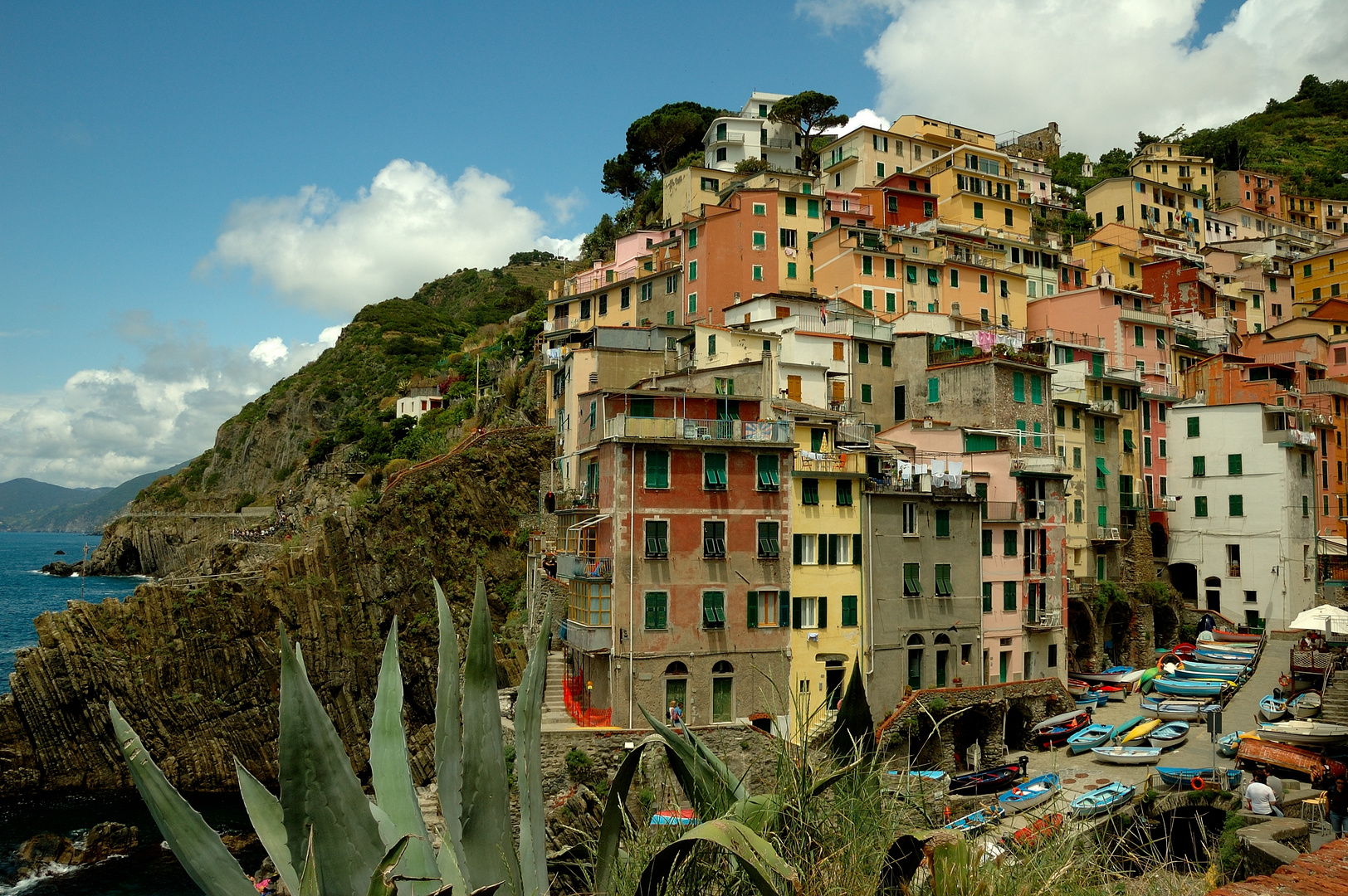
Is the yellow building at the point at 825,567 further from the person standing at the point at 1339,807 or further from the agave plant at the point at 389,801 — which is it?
the agave plant at the point at 389,801

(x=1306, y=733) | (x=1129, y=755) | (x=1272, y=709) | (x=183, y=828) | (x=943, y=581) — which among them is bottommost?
(x=1129, y=755)

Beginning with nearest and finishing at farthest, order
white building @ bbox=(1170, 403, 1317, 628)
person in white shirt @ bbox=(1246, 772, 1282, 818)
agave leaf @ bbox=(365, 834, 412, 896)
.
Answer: agave leaf @ bbox=(365, 834, 412, 896) < person in white shirt @ bbox=(1246, 772, 1282, 818) < white building @ bbox=(1170, 403, 1317, 628)

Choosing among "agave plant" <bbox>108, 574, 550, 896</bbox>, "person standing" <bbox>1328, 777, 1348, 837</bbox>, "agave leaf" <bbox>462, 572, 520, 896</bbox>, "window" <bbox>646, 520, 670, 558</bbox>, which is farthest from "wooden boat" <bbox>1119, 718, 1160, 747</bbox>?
"agave leaf" <bbox>462, 572, 520, 896</bbox>

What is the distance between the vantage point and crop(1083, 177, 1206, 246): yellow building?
77312mm

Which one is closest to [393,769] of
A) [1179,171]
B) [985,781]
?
[985,781]

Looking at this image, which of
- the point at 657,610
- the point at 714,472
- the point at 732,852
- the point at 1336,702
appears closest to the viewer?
the point at 732,852

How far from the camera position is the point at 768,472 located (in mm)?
32125

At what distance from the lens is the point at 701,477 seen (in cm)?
3134

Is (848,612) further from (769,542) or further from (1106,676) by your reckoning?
(1106,676)

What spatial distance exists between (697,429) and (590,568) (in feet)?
18.6

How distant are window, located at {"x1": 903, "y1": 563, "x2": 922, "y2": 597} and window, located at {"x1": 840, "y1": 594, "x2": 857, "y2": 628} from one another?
88.0 inches

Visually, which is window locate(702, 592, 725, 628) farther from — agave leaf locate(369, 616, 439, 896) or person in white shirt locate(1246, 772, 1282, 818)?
agave leaf locate(369, 616, 439, 896)

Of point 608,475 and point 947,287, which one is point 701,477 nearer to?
point 608,475

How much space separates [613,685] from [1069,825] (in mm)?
24215
